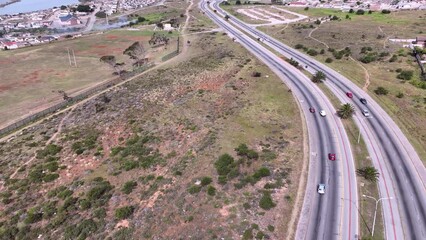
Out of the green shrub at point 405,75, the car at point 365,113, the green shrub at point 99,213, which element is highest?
the green shrub at point 405,75

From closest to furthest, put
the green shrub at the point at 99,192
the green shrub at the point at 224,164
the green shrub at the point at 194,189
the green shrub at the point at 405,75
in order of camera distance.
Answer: the green shrub at the point at 194,189, the green shrub at the point at 99,192, the green shrub at the point at 224,164, the green shrub at the point at 405,75

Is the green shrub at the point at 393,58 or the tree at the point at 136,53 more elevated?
the tree at the point at 136,53

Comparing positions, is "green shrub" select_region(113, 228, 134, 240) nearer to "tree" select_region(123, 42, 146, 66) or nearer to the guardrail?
"tree" select_region(123, 42, 146, 66)

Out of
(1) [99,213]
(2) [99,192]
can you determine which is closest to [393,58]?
(2) [99,192]

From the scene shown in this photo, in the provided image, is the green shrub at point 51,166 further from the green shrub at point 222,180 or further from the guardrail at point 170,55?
the guardrail at point 170,55

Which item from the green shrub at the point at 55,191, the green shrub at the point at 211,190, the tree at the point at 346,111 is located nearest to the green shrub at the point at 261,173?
the green shrub at the point at 211,190

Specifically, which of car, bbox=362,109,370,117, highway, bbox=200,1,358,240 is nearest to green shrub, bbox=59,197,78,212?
highway, bbox=200,1,358,240

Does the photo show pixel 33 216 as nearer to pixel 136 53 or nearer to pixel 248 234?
pixel 248 234
